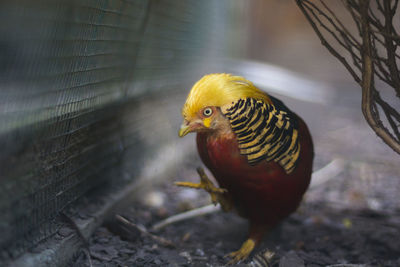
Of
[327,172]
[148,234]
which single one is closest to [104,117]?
[148,234]

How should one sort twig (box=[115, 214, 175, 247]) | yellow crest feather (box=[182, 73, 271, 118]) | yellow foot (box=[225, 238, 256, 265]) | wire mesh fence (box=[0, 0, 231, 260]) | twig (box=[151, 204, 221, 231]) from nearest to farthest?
wire mesh fence (box=[0, 0, 231, 260]), yellow crest feather (box=[182, 73, 271, 118]), yellow foot (box=[225, 238, 256, 265]), twig (box=[115, 214, 175, 247]), twig (box=[151, 204, 221, 231])

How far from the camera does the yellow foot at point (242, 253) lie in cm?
276

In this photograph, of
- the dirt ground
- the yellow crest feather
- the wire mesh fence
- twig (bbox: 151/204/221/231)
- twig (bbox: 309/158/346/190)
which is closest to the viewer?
the wire mesh fence

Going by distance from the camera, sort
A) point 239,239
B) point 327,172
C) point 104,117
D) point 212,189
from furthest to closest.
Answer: point 327,172
point 239,239
point 104,117
point 212,189

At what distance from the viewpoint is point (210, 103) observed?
7.75ft

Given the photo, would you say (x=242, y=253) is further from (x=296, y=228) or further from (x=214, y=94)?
(x=214, y=94)

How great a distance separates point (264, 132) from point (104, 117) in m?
1.20

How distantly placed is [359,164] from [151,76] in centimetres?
285

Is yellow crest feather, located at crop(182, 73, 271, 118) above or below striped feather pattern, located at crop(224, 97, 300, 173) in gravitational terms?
above

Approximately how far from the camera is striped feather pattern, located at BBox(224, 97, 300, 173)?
7.77ft

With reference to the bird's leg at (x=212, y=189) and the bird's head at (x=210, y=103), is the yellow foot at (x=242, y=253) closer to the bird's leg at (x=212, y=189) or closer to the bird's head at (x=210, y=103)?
the bird's leg at (x=212, y=189)

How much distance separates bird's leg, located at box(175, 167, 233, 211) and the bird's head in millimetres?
377

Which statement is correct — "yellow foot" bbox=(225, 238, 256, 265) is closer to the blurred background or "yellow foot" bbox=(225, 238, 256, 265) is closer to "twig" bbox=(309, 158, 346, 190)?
the blurred background

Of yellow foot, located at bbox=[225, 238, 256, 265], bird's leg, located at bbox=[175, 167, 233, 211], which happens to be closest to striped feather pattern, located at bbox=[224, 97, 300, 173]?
bird's leg, located at bbox=[175, 167, 233, 211]
